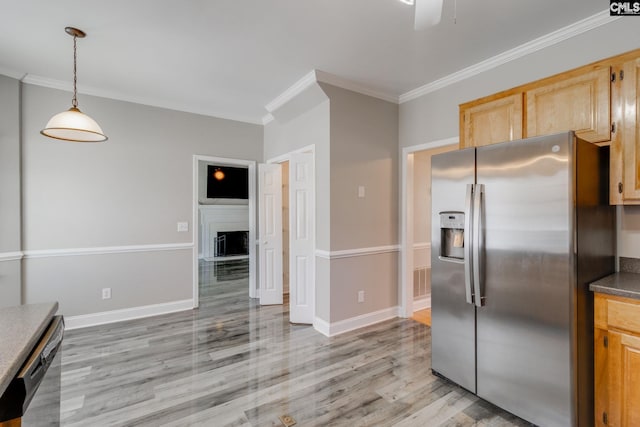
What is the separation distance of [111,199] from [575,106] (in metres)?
4.64

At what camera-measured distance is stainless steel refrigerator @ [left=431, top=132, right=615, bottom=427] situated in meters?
1.71

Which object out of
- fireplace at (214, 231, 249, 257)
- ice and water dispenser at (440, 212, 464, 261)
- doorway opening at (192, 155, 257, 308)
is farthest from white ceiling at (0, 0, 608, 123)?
fireplace at (214, 231, 249, 257)

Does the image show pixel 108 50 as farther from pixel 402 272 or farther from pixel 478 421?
pixel 478 421

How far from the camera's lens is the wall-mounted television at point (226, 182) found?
307 inches

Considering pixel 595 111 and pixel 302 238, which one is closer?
pixel 595 111

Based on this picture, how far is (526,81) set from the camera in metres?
2.62

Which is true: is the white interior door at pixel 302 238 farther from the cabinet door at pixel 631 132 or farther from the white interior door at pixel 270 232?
the cabinet door at pixel 631 132

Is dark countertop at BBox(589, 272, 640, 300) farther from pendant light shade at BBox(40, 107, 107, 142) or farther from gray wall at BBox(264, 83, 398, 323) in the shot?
pendant light shade at BBox(40, 107, 107, 142)

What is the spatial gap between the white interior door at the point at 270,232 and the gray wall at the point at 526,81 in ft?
6.43

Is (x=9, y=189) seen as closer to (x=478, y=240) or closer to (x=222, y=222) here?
(x=478, y=240)

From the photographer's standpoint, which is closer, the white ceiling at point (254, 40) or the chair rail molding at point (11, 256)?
the white ceiling at point (254, 40)

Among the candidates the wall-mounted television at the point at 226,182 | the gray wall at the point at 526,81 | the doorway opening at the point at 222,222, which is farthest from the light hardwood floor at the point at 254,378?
the wall-mounted television at the point at 226,182

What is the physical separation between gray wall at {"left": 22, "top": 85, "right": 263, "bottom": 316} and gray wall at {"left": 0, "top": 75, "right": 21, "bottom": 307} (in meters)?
0.09

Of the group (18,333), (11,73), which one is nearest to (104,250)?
(11,73)
